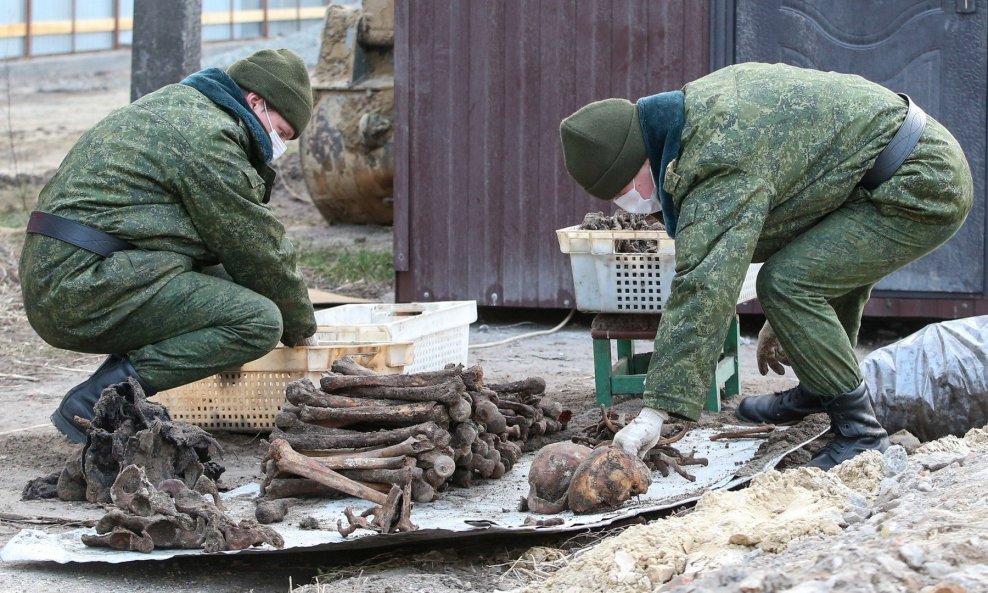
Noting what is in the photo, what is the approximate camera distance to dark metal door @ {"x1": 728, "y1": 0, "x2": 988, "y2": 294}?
7926mm

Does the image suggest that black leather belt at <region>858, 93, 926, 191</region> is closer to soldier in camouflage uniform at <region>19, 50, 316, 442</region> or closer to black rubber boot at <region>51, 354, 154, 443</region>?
soldier in camouflage uniform at <region>19, 50, 316, 442</region>

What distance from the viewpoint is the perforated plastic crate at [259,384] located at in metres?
5.49

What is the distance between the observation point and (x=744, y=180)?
4273 mm

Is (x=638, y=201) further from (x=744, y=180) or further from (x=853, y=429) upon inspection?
(x=853, y=429)

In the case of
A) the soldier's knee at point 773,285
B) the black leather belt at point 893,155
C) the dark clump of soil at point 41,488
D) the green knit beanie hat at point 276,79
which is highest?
the green knit beanie hat at point 276,79

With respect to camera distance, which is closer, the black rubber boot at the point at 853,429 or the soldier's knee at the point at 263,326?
the black rubber boot at the point at 853,429

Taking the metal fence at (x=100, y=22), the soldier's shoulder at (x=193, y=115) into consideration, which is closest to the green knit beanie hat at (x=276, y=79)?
the soldier's shoulder at (x=193, y=115)

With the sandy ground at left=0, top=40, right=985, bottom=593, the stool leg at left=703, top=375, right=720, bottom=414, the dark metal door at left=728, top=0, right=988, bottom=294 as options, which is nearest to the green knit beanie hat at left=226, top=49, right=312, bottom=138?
the sandy ground at left=0, top=40, right=985, bottom=593

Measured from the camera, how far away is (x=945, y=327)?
5309 millimetres

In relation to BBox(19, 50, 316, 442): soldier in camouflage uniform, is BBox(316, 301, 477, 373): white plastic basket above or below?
below

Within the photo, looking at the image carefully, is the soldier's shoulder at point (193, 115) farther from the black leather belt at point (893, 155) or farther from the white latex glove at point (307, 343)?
the black leather belt at point (893, 155)

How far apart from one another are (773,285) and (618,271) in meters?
1.38

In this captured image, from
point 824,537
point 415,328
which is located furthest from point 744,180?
point 415,328

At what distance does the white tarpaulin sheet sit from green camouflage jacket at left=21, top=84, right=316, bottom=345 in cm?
105
